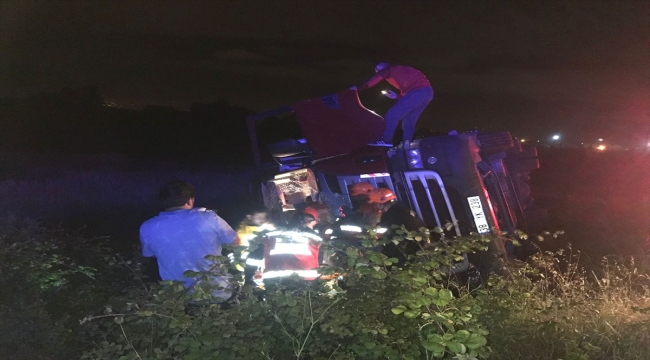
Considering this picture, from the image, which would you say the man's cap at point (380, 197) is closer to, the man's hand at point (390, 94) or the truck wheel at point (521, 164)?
the man's hand at point (390, 94)

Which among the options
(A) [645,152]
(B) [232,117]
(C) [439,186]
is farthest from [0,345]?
(B) [232,117]

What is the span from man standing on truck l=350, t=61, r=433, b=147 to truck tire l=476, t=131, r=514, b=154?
70 cm

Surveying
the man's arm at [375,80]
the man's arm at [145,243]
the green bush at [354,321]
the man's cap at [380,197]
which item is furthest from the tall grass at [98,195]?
the green bush at [354,321]

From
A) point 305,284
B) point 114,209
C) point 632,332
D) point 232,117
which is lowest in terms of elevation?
point 632,332

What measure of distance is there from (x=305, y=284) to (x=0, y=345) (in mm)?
1993

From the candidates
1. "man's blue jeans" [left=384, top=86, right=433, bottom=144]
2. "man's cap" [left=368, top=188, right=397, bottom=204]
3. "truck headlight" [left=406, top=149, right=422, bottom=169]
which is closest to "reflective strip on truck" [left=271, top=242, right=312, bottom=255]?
"man's cap" [left=368, top=188, right=397, bottom=204]

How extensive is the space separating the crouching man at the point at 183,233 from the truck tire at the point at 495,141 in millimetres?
3148

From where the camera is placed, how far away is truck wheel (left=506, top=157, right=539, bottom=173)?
637 centimetres

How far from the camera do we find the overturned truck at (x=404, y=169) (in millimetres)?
4914

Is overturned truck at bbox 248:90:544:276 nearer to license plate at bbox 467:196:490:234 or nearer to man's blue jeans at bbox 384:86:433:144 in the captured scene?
license plate at bbox 467:196:490:234

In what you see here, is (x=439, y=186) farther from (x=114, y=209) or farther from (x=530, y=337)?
(x=114, y=209)

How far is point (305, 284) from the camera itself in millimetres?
2910

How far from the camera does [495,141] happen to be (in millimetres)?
5559

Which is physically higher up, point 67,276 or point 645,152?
point 67,276
